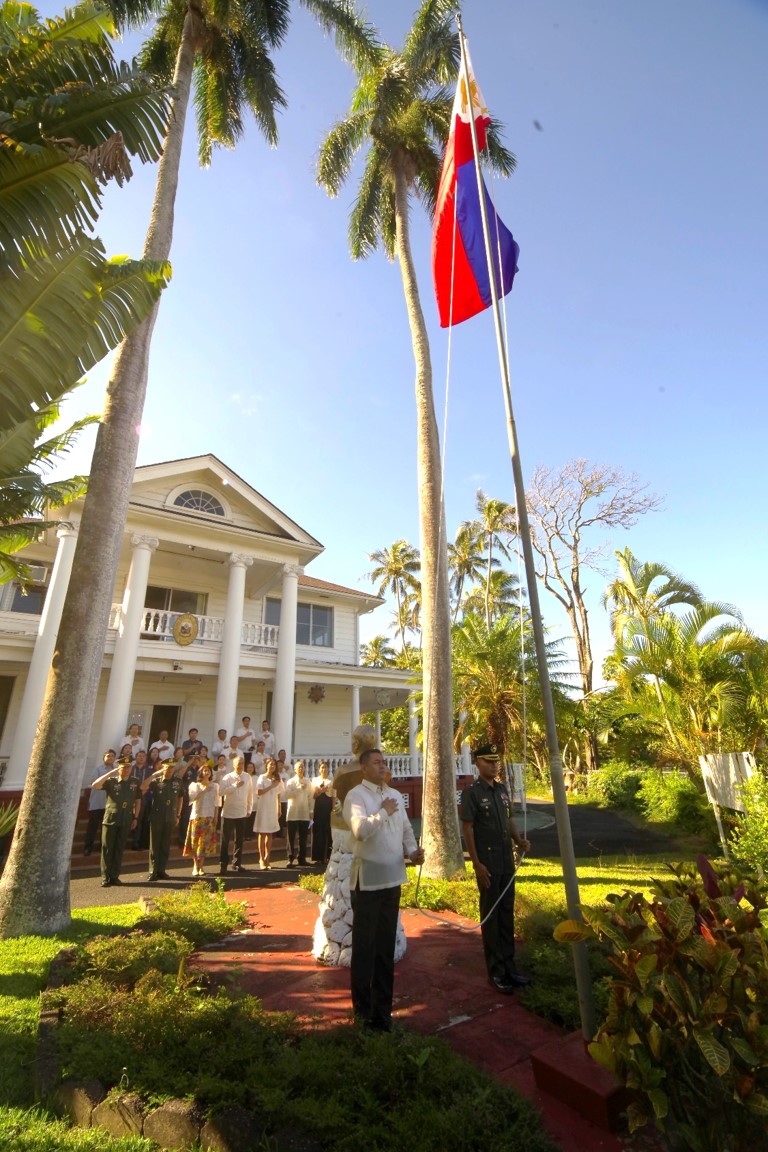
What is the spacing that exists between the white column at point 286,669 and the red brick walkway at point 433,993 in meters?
9.06

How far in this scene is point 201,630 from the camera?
55.0ft

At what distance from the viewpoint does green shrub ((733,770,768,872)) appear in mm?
7594

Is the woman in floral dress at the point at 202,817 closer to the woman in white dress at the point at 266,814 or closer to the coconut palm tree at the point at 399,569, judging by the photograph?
the woman in white dress at the point at 266,814

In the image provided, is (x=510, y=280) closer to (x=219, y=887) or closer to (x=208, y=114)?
(x=219, y=887)

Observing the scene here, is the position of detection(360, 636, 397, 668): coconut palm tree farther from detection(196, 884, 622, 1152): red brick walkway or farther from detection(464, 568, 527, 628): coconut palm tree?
detection(196, 884, 622, 1152): red brick walkway

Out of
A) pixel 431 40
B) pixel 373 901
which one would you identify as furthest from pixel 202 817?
pixel 431 40

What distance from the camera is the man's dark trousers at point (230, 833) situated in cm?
937

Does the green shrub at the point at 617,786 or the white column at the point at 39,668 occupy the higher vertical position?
the white column at the point at 39,668

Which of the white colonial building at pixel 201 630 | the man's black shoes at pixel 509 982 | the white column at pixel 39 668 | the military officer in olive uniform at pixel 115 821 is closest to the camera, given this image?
the man's black shoes at pixel 509 982

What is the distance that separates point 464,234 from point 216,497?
535 inches

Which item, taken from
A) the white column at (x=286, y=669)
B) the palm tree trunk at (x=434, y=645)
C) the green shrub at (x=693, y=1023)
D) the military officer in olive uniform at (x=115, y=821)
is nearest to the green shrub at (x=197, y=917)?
the military officer in olive uniform at (x=115, y=821)

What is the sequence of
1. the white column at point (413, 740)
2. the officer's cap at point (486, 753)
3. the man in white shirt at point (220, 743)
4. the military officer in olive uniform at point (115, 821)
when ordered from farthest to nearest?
1. the white column at point (413, 740)
2. the man in white shirt at point (220, 743)
3. the military officer in olive uniform at point (115, 821)
4. the officer's cap at point (486, 753)

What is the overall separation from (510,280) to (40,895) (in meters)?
8.66

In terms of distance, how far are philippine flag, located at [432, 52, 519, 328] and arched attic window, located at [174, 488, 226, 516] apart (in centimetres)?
1238
